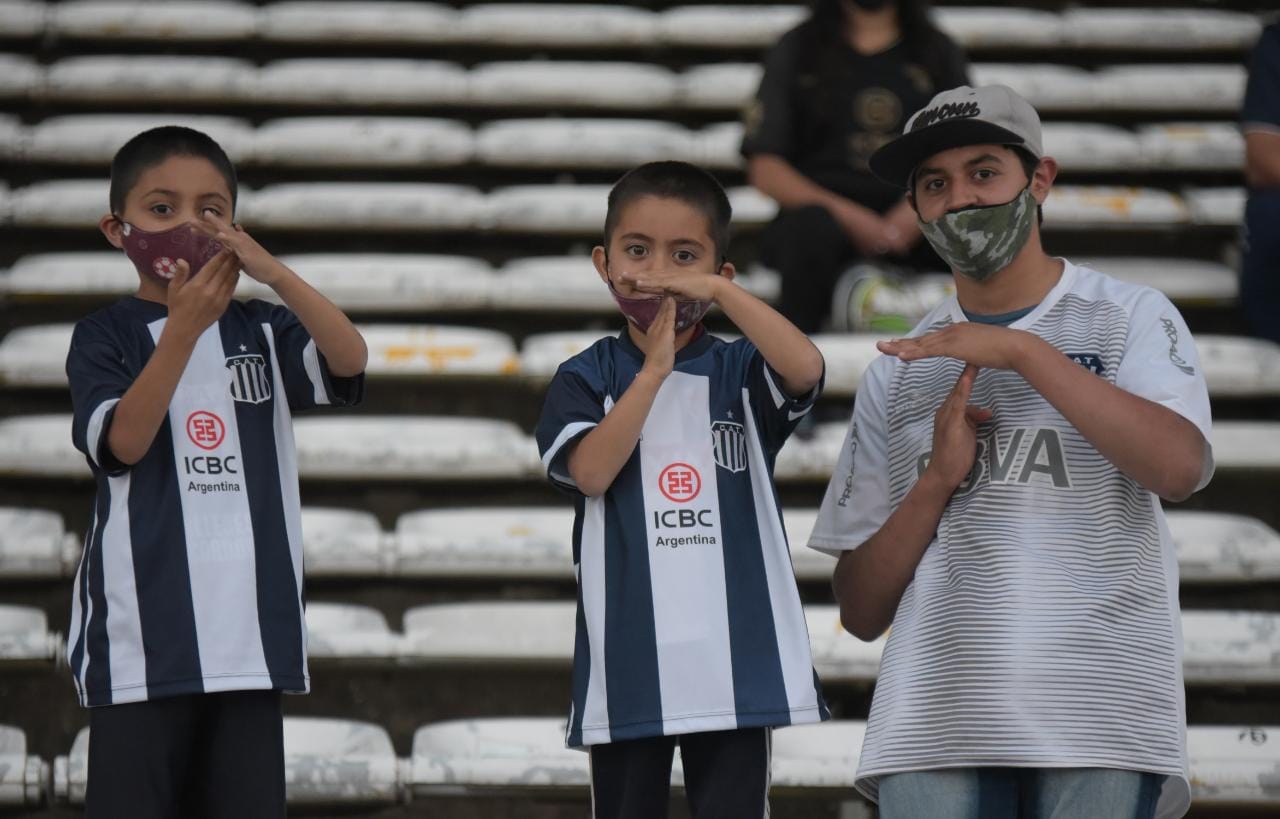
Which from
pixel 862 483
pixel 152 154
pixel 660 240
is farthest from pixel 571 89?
pixel 862 483

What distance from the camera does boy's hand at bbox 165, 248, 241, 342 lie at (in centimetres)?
181

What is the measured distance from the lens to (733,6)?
172 inches

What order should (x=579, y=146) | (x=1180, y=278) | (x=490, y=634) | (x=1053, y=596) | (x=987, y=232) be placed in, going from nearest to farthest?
(x=1053, y=596) < (x=987, y=232) < (x=490, y=634) < (x=1180, y=278) < (x=579, y=146)

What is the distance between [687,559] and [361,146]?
7.29 ft

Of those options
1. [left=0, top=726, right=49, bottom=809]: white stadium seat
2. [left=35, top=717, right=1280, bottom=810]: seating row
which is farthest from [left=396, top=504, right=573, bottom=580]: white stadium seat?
[left=0, top=726, right=49, bottom=809]: white stadium seat

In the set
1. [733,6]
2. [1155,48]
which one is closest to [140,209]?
[733,6]

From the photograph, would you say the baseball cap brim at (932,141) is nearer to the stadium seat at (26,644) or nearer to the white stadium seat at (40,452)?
the stadium seat at (26,644)

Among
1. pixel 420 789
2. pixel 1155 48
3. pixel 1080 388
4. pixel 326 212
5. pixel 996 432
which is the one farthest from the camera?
pixel 1155 48

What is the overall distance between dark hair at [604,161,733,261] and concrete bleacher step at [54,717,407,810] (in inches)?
37.1

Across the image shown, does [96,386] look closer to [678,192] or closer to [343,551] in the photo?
[678,192]

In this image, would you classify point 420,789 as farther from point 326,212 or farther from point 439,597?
point 326,212

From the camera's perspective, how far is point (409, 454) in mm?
2990

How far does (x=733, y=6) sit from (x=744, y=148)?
1.29m

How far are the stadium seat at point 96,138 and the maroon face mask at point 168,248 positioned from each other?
1830 mm
